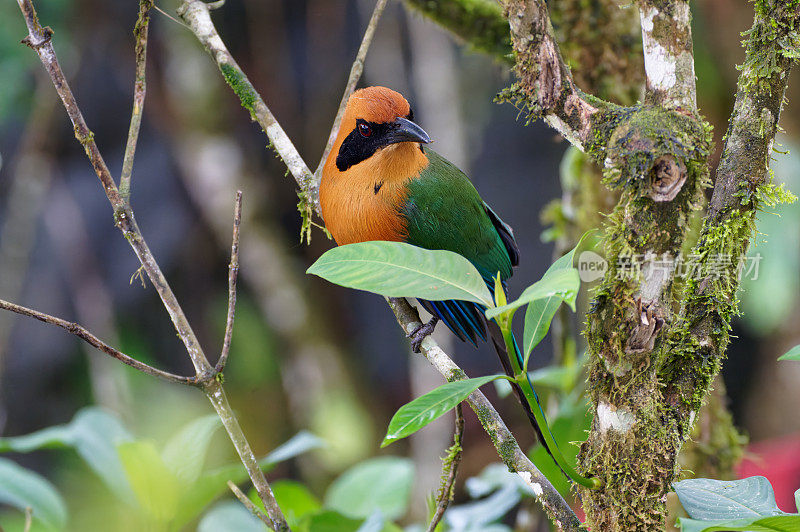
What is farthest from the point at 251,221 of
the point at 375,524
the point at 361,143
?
the point at 375,524

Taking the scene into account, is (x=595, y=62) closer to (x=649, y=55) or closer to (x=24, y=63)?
(x=649, y=55)

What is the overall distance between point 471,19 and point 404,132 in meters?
0.77

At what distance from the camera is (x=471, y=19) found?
233cm

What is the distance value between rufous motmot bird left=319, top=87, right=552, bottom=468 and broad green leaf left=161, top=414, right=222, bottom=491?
1.98 feet

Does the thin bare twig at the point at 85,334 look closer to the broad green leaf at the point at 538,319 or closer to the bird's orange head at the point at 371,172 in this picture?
A: the broad green leaf at the point at 538,319

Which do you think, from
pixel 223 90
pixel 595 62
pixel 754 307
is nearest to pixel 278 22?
pixel 223 90

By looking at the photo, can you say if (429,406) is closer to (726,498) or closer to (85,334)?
(726,498)

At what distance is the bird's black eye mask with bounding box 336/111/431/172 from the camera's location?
5.86 feet

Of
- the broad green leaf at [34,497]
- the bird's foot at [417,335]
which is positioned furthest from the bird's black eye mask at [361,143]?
the broad green leaf at [34,497]

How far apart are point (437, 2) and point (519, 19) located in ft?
3.93

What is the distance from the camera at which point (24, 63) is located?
13.3 ft

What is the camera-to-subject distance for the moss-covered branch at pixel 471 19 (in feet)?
7.64

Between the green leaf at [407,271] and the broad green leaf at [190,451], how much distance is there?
80 centimetres

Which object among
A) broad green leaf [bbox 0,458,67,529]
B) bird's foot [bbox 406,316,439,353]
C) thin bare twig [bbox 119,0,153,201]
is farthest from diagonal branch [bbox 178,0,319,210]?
broad green leaf [bbox 0,458,67,529]
